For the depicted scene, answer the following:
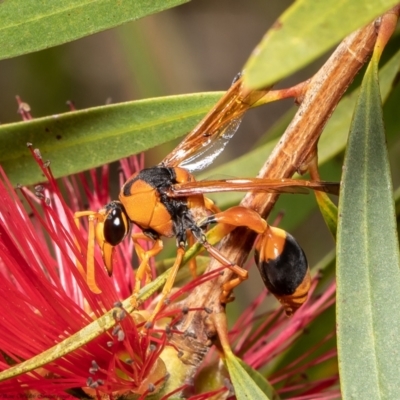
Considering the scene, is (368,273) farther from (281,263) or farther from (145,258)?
(145,258)

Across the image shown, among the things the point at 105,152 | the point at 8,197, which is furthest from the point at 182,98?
the point at 8,197

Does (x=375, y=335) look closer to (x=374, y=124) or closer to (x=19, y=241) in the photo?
Answer: (x=374, y=124)

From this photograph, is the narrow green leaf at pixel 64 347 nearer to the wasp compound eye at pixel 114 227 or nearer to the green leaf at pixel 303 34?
the wasp compound eye at pixel 114 227

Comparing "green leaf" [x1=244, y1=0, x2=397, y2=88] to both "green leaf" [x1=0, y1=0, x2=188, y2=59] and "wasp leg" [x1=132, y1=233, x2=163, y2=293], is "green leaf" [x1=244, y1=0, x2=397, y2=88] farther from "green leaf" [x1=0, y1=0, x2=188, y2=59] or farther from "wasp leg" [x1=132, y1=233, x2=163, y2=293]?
"wasp leg" [x1=132, y1=233, x2=163, y2=293]

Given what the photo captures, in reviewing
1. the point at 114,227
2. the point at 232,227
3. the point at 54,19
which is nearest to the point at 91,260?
the point at 114,227

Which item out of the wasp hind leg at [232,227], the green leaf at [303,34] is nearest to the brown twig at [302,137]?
the wasp hind leg at [232,227]

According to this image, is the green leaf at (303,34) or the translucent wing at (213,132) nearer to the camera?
the green leaf at (303,34)
